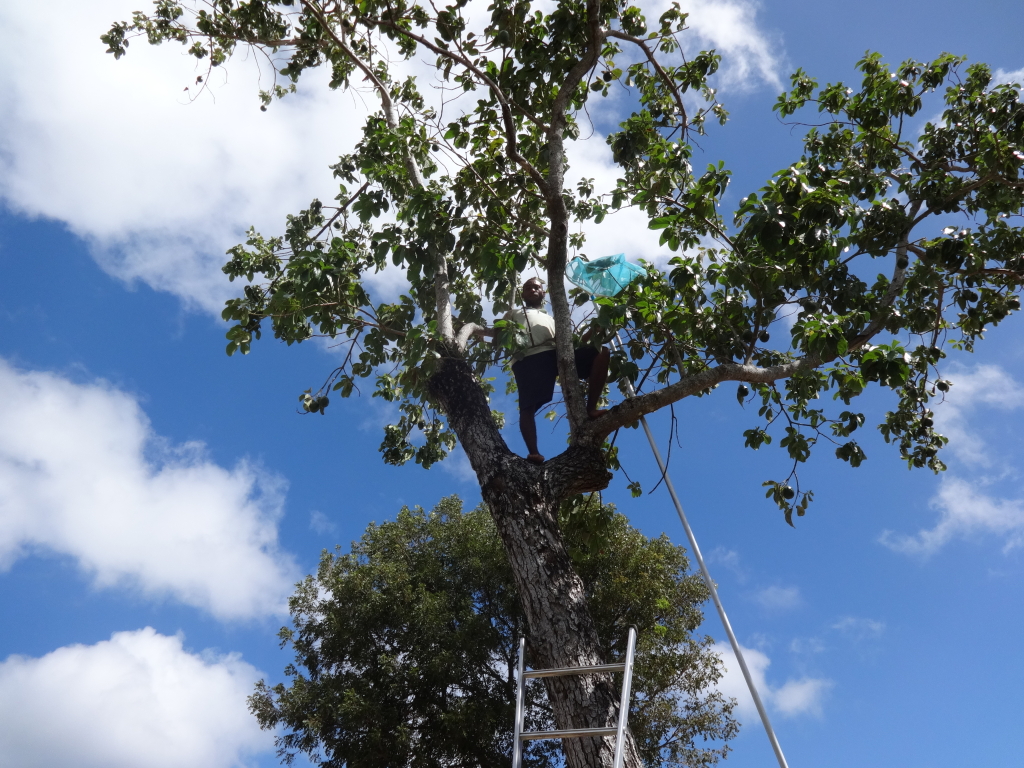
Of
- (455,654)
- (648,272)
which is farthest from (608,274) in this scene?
(455,654)

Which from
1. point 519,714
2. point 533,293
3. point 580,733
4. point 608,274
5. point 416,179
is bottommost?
point 580,733

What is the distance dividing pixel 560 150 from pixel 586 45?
0.72 metres

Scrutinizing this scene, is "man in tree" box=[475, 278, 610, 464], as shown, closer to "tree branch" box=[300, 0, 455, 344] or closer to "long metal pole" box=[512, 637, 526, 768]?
"tree branch" box=[300, 0, 455, 344]

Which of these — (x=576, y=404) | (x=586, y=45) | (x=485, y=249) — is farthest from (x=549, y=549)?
(x=586, y=45)

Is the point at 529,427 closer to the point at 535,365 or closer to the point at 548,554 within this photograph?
the point at 535,365

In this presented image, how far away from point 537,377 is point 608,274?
86cm

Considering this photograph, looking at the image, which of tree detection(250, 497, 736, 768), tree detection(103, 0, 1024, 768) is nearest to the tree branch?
tree detection(103, 0, 1024, 768)

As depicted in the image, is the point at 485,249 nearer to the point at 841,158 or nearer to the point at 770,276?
the point at 770,276

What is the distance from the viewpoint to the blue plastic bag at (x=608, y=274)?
16.5 feet

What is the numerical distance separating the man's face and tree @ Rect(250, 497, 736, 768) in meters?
4.23

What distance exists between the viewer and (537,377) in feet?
17.1

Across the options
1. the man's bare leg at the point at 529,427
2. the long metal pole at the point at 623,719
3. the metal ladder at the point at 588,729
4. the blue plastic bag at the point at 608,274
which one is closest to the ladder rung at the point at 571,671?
the metal ladder at the point at 588,729

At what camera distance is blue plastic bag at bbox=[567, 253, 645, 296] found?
16.5ft

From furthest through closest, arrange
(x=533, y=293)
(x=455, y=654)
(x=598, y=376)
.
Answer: (x=455, y=654), (x=533, y=293), (x=598, y=376)
